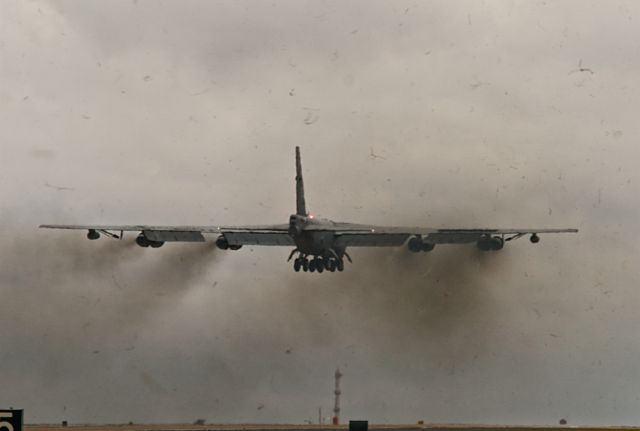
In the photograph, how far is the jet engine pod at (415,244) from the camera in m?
102

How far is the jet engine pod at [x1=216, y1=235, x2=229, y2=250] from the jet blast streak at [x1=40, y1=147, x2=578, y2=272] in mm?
451

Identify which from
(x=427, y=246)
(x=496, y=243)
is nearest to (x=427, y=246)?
(x=427, y=246)

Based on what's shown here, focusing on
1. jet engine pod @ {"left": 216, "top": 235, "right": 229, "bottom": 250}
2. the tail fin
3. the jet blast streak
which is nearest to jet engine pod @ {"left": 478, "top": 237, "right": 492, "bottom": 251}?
the jet blast streak

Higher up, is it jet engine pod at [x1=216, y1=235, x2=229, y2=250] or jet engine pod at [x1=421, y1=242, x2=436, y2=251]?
jet engine pod at [x1=216, y1=235, x2=229, y2=250]

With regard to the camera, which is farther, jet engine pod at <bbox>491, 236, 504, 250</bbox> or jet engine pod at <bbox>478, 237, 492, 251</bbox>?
jet engine pod at <bbox>478, 237, 492, 251</bbox>

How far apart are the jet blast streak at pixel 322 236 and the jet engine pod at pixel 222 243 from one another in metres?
0.45

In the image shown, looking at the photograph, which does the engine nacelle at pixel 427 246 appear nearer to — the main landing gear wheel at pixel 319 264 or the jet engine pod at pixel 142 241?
the main landing gear wheel at pixel 319 264

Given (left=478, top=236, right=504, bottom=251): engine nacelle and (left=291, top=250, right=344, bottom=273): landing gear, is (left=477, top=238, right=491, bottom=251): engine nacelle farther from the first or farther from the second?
(left=291, top=250, right=344, bottom=273): landing gear

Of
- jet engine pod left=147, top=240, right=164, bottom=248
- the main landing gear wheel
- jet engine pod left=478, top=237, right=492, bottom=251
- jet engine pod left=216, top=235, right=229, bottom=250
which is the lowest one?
the main landing gear wheel

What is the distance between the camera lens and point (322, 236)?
327 feet

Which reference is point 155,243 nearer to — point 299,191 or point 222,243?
point 222,243

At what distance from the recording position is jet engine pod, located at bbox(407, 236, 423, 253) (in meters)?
102

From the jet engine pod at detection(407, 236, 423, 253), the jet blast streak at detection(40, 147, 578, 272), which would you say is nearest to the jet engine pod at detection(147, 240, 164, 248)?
the jet blast streak at detection(40, 147, 578, 272)

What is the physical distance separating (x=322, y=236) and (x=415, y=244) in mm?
7782
